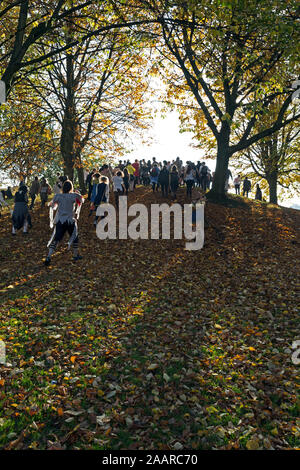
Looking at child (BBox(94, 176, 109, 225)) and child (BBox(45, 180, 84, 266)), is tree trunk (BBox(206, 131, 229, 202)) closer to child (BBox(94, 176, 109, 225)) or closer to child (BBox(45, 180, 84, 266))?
child (BBox(94, 176, 109, 225))

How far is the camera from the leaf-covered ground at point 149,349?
4465 mm

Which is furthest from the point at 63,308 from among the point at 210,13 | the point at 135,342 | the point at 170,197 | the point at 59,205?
the point at 170,197

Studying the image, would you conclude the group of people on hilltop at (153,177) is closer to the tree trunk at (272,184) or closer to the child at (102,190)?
the child at (102,190)

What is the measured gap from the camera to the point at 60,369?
5.71 m

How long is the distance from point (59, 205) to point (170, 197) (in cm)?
1071

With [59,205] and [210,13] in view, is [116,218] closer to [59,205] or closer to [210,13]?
[59,205]
